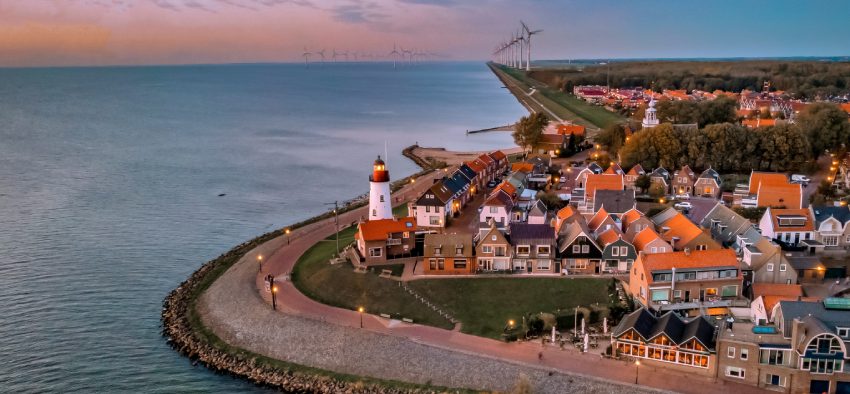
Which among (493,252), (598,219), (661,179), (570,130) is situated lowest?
(493,252)

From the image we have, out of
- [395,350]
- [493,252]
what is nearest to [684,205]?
[493,252]

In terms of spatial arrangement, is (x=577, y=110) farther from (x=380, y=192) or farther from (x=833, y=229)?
(x=380, y=192)

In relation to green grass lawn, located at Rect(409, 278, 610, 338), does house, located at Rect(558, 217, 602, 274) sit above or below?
above

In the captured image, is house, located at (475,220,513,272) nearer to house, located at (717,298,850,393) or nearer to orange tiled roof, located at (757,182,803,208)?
house, located at (717,298,850,393)

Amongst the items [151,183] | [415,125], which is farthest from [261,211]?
[415,125]

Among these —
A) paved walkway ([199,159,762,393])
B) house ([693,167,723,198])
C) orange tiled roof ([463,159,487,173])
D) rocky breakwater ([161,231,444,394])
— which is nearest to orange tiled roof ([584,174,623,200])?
house ([693,167,723,198])

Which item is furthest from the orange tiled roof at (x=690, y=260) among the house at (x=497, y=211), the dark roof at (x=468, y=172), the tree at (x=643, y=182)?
the dark roof at (x=468, y=172)

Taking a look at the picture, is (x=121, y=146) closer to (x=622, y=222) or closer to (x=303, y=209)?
(x=303, y=209)
